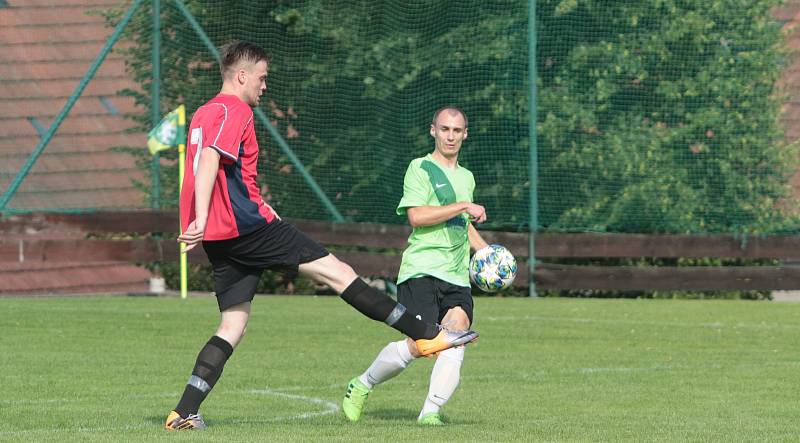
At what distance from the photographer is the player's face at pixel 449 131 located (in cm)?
833

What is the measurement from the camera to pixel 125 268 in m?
23.5

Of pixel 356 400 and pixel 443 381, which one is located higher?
pixel 443 381

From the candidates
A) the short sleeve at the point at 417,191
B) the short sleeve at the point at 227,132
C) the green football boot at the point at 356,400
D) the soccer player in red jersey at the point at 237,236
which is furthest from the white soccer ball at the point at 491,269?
the short sleeve at the point at 227,132

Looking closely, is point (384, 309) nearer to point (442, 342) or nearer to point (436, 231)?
point (442, 342)

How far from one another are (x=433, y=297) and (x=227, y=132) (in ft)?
5.27

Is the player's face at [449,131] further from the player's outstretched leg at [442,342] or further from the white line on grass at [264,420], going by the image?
the white line on grass at [264,420]

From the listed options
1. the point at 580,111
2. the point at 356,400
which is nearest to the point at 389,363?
the point at 356,400

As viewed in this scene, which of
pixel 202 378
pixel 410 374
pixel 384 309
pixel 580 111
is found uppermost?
pixel 580 111

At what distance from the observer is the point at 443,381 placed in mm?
8031

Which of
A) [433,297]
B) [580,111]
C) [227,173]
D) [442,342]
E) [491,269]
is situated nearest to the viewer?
[227,173]

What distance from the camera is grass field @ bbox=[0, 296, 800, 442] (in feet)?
25.7

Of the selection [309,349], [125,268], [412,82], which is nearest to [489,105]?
[412,82]

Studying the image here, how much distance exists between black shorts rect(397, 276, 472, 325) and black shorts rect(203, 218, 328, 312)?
902 millimetres

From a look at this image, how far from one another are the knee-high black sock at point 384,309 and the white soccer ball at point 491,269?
1.08 m
